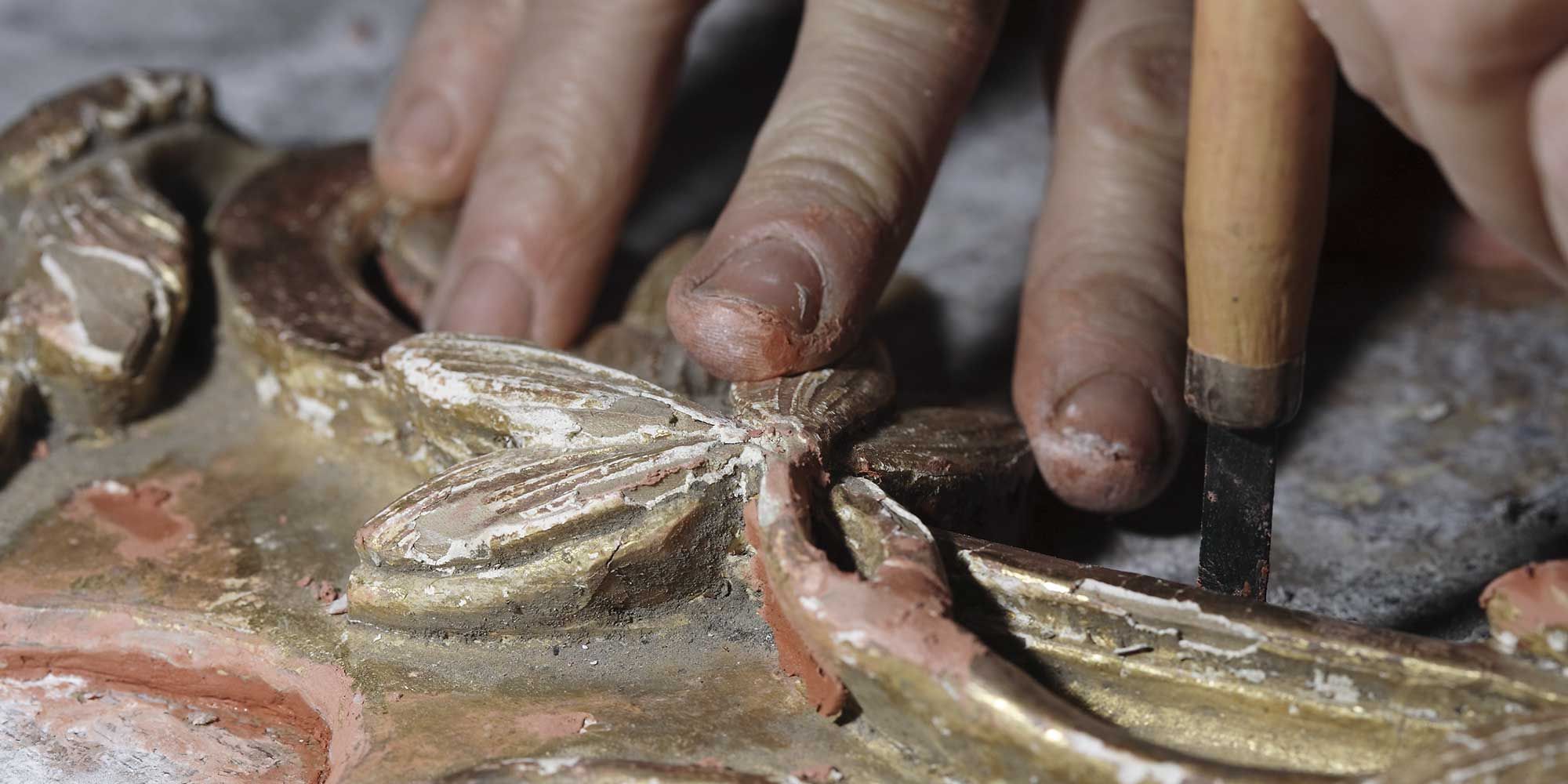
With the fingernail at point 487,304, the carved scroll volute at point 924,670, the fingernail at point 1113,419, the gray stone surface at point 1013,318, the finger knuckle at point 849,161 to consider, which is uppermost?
the finger knuckle at point 849,161

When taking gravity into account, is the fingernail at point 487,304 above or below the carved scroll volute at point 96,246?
below

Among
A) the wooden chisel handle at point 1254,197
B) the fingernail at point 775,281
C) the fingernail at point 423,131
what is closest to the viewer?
the wooden chisel handle at point 1254,197

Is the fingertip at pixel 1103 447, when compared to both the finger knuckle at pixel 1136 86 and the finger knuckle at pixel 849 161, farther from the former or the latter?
the finger knuckle at pixel 1136 86

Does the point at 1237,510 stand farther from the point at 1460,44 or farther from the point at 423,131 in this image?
the point at 423,131

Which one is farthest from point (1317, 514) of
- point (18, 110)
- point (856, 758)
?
point (18, 110)

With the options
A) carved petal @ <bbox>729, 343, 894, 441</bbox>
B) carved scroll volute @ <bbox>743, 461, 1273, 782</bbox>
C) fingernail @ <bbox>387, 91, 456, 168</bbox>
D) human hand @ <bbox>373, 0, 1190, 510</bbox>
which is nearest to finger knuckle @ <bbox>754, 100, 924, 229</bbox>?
human hand @ <bbox>373, 0, 1190, 510</bbox>

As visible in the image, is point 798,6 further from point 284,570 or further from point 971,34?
point 284,570

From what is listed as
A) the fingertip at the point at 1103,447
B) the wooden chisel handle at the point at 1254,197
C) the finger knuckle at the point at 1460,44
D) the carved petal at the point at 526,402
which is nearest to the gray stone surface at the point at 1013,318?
the fingertip at the point at 1103,447
